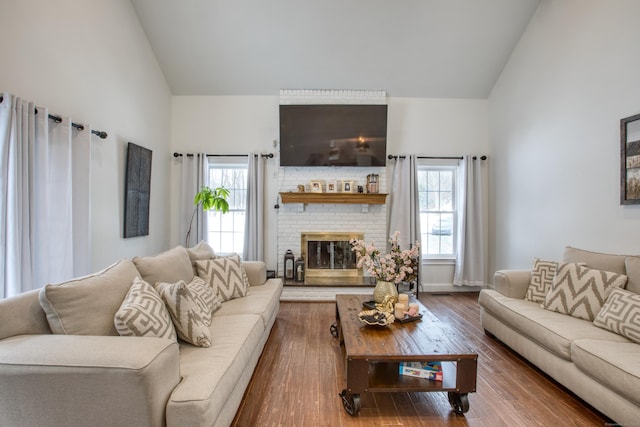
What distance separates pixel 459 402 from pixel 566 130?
3.02 metres

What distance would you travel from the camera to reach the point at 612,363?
176 centimetres

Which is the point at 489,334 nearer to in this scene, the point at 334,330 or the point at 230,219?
the point at 334,330

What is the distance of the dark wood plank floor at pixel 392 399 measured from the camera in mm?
1872

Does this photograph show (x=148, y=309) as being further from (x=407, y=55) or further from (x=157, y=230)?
(x=407, y=55)

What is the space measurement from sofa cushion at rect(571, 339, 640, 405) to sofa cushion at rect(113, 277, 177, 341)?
7.84 feet

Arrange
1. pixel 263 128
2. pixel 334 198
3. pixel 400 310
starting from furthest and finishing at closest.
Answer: pixel 263 128, pixel 334 198, pixel 400 310

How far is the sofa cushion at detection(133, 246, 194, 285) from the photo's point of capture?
83.6 inches

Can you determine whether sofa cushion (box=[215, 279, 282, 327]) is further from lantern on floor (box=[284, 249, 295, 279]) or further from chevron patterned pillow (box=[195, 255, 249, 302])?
lantern on floor (box=[284, 249, 295, 279])

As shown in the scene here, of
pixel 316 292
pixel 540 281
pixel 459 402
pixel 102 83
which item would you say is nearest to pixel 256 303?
pixel 459 402

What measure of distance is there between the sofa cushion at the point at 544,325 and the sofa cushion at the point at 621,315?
0.15ft

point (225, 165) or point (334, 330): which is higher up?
point (225, 165)

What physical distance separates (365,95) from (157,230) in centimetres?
354

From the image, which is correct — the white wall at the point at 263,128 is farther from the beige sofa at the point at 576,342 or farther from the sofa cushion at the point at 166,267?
the beige sofa at the point at 576,342

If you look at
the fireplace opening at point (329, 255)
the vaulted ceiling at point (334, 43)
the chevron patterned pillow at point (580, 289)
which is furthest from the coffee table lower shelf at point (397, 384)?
the vaulted ceiling at point (334, 43)
